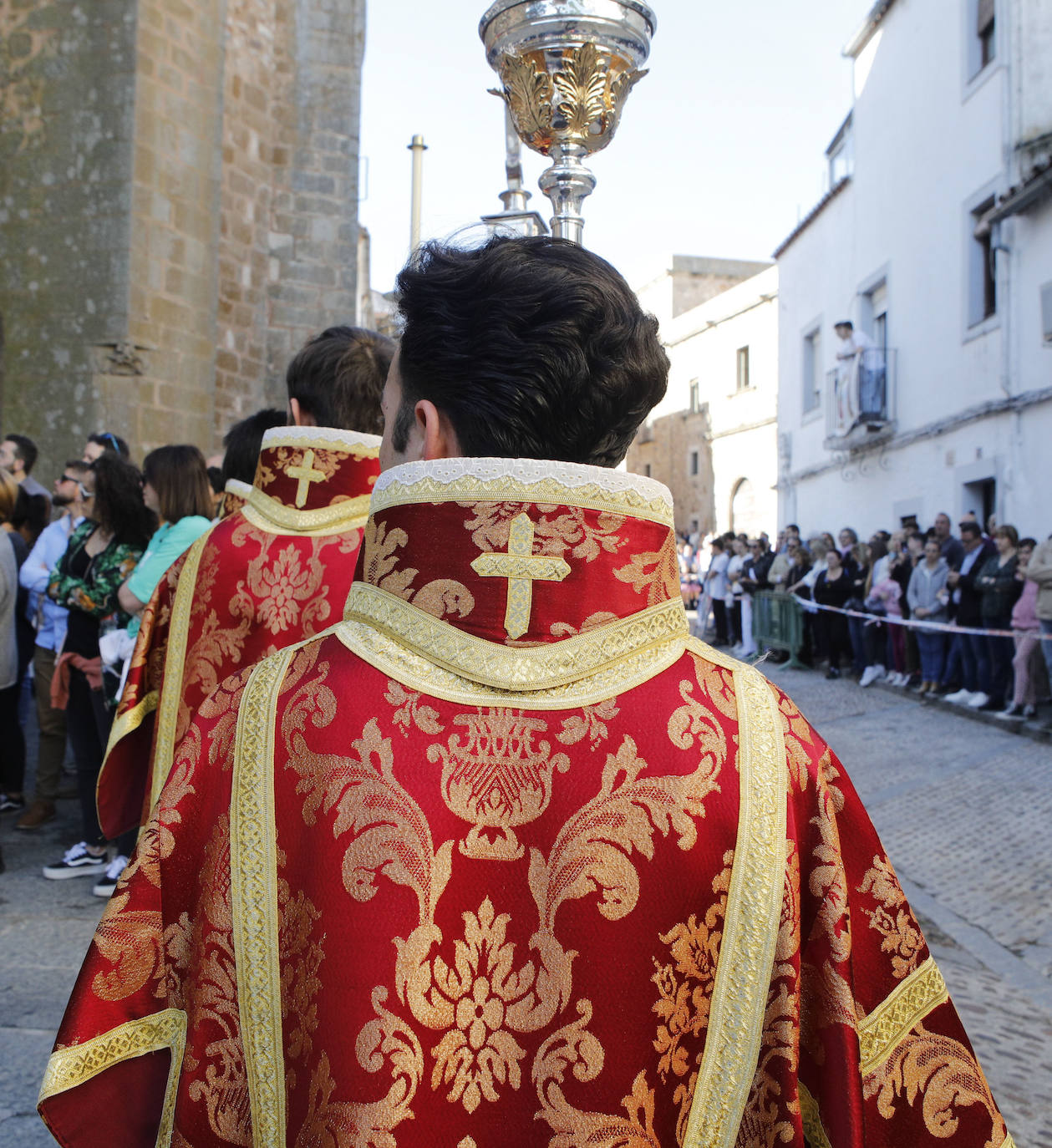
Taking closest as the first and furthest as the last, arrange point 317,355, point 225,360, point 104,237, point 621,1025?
point 621,1025 → point 317,355 → point 104,237 → point 225,360

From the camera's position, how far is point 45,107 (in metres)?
9.63

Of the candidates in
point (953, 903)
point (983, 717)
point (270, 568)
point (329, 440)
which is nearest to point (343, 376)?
point (329, 440)

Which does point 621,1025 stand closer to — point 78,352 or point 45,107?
point 78,352

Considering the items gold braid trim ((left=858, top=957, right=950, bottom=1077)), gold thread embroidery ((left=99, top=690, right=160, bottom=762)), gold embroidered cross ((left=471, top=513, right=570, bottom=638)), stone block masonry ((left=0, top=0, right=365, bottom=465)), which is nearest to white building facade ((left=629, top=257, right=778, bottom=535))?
stone block masonry ((left=0, top=0, right=365, bottom=465))

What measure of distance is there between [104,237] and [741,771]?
9526 mm

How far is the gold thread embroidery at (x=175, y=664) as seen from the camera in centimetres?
287

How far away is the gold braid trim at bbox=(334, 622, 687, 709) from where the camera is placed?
4.06 ft

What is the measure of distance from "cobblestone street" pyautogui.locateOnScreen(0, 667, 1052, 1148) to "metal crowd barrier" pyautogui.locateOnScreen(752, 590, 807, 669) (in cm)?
538

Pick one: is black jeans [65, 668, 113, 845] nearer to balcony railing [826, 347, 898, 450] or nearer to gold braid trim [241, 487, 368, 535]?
gold braid trim [241, 487, 368, 535]

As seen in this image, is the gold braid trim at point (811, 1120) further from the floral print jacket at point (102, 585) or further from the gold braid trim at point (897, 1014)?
the floral print jacket at point (102, 585)

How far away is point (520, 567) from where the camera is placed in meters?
1.23

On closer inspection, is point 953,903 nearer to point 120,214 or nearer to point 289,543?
point 289,543

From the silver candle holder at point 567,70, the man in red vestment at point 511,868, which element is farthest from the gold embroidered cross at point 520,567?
the silver candle holder at point 567,70

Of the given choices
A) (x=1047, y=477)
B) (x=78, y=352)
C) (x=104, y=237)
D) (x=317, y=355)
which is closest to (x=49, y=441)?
(x=78, y=352)
